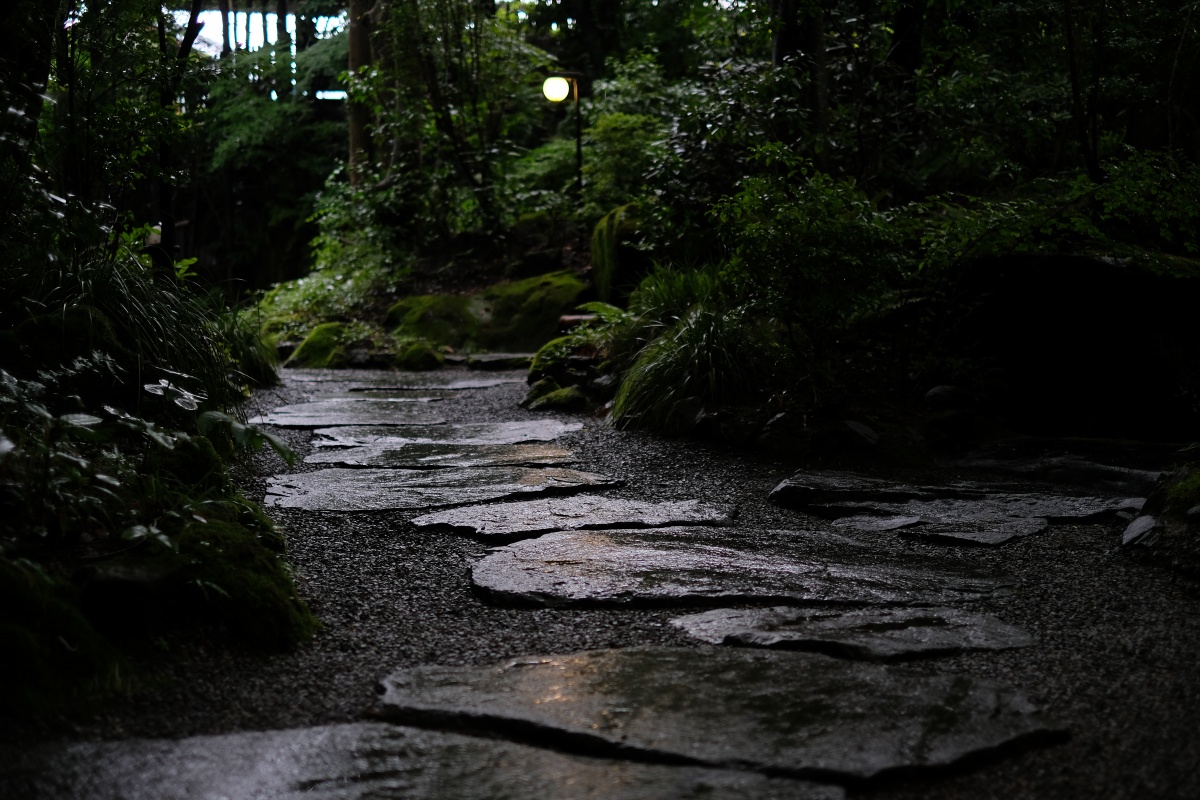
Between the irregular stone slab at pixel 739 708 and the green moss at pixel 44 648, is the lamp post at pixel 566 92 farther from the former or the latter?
the green moss at pixel 44 648

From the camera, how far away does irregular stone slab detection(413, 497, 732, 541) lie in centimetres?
342

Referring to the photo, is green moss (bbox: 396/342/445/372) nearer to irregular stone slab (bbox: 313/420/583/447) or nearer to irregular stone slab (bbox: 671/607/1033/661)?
irregular stone slab (bbox: 313/420/583/447)

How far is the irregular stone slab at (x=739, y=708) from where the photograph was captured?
5.52 ft

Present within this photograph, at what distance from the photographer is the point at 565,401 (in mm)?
6730

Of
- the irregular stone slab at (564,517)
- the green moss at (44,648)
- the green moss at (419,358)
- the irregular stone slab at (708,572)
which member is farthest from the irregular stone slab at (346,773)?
the green moss at (419,358)

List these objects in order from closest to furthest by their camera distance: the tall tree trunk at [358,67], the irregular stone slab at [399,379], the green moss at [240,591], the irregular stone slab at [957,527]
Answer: the green moss at [240,591]
the irregular stone slab at [957,527]
the irregular stone slab at [399,379]
the tall tree trunk at [358,67]

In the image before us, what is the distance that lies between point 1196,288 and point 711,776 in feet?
15.6

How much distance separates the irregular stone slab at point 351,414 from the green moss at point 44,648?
3.63 metres

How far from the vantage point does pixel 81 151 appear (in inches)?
171

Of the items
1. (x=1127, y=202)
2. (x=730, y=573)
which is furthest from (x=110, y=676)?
(x=1127, y=202)

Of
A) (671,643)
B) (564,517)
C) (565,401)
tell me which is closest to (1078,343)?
(565,401)

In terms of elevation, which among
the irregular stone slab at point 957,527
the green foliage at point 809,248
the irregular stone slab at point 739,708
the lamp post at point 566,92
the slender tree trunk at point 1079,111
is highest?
the lamp post at point 566,92

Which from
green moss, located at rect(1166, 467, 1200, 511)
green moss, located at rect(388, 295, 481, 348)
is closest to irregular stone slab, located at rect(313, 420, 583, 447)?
green moss, located at rect(1166, 467, 1200, 511)

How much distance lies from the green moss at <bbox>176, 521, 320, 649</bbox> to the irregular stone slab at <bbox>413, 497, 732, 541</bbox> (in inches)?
40.3
